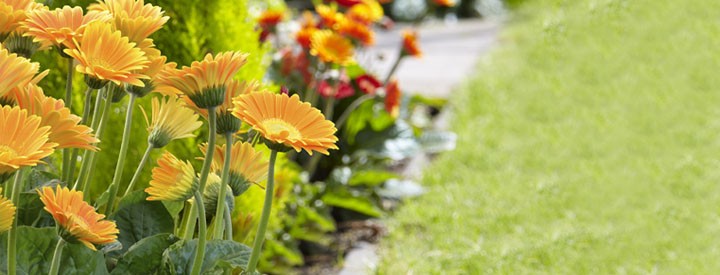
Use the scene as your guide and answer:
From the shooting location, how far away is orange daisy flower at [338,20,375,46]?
11.6 ft

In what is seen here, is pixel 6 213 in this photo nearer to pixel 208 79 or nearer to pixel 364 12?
pixel 208 79

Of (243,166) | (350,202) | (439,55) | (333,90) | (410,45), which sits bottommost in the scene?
(243,166)

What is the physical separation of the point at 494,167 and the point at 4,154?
10.9ft

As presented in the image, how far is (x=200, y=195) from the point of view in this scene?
4.65 ft

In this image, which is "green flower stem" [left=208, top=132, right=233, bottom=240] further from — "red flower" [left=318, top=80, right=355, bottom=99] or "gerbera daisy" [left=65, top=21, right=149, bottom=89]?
"red flower" [left=318, top=80, right=355, bottom=99]

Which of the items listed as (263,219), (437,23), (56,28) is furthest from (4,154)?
(437,23)

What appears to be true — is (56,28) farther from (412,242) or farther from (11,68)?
(412,242)

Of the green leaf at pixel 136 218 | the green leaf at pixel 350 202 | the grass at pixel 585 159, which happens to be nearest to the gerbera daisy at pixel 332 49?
the green leaf at pixel 350 202

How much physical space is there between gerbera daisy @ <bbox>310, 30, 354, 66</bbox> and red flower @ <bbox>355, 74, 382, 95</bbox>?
1.23 ft

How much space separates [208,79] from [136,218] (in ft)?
1.33

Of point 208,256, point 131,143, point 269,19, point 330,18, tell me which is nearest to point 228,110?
point 208,256

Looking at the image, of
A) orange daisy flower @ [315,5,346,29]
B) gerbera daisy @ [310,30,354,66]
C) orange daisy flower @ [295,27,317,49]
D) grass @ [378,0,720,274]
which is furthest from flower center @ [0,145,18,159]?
orange daisy flower @ [315,5,346,29]

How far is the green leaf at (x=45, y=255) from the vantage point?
4.80 ft

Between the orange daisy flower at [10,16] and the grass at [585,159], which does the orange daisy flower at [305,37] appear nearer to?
the grass at [585,159]
